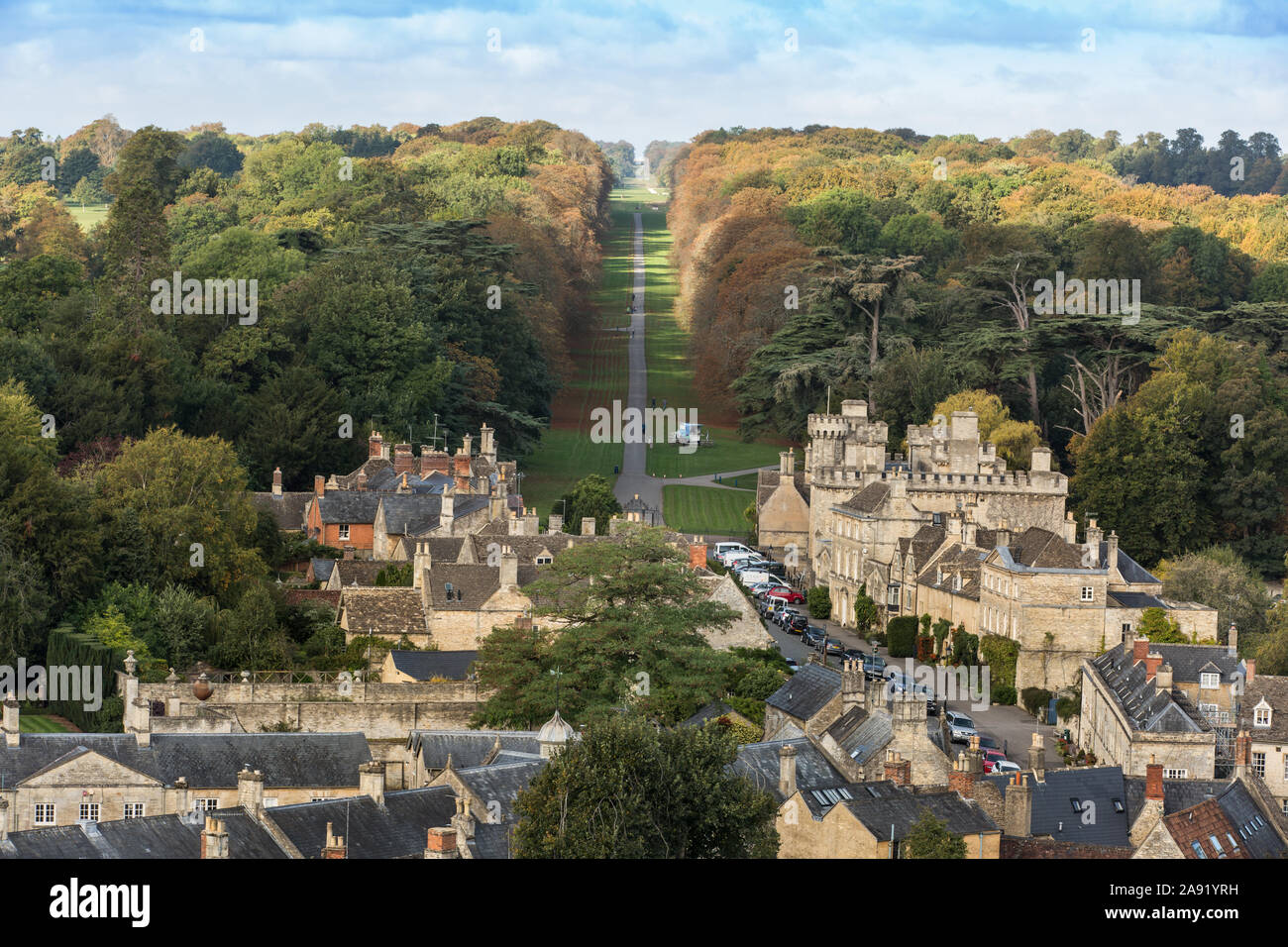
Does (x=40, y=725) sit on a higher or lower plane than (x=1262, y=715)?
lower

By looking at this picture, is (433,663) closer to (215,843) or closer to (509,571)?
(509,571)

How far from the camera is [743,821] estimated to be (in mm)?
31172

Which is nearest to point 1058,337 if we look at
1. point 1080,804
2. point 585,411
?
point 585,411

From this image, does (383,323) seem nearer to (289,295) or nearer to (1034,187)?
(289,295)

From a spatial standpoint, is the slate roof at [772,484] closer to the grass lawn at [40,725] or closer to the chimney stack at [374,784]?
the grass lawn at [40,725]

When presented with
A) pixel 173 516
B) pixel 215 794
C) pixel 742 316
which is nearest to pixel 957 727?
pixel 215 794

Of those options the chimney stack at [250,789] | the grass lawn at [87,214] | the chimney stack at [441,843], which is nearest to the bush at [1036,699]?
the chimney stack at [250,789]

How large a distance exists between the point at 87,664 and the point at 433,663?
9800mm

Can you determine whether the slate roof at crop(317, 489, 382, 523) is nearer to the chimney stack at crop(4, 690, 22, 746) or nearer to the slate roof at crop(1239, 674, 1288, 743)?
the chimney stack at crop(4, 690, 22, 746)

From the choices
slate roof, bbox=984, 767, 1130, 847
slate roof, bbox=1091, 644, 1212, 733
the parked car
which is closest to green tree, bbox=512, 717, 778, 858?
slate roof, bbox=984, 767, 1130, 847

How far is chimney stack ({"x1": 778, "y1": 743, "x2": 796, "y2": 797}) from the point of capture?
39438mm

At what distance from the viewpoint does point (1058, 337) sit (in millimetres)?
104875

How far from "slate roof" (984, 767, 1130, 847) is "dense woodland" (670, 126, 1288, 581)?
46862 millimetres

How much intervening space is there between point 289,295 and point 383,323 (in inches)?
269
